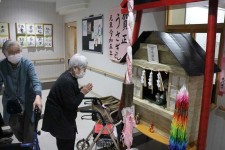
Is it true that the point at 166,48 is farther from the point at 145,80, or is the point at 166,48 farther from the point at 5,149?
the point at 5,149

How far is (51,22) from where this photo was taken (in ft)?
21.3

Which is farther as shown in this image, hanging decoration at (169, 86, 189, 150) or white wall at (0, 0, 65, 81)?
white wall at (0, 0, 65, 81)

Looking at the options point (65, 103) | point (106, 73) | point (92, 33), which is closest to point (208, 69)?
point (65, 103)

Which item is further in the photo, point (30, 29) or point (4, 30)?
point (30, 29)

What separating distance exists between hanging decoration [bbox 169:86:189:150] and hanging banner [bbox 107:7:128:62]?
2305 millimetres

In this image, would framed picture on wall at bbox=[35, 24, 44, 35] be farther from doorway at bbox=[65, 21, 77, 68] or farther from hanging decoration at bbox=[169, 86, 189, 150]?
hanging decoration at bbox=[169, 86, 189, 150]

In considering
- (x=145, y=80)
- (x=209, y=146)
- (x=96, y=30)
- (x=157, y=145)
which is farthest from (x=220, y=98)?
(x=96, y=30)

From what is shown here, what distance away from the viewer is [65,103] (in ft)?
5.89

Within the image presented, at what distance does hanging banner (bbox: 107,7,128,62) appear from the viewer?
3.53 meters

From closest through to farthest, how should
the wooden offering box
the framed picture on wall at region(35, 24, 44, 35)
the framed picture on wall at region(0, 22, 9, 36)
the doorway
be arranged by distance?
1. the wooden offering box
2. the framed picture on wall at region(0, 22, 9, 36)
3. the framed picture on wall at region(35, 24, 44, 35)
4. the doorway

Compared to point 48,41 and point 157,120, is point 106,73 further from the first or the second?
point 48,41

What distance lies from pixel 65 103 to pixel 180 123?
1026 millimetres

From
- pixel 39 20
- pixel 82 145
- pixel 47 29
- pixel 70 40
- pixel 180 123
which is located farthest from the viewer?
pixel 70 40

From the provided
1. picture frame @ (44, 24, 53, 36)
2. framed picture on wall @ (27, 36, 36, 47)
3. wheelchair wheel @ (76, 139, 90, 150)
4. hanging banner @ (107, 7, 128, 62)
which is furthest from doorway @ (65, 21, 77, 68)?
wheelchair wheel @ (76, 139, 90, 150)
